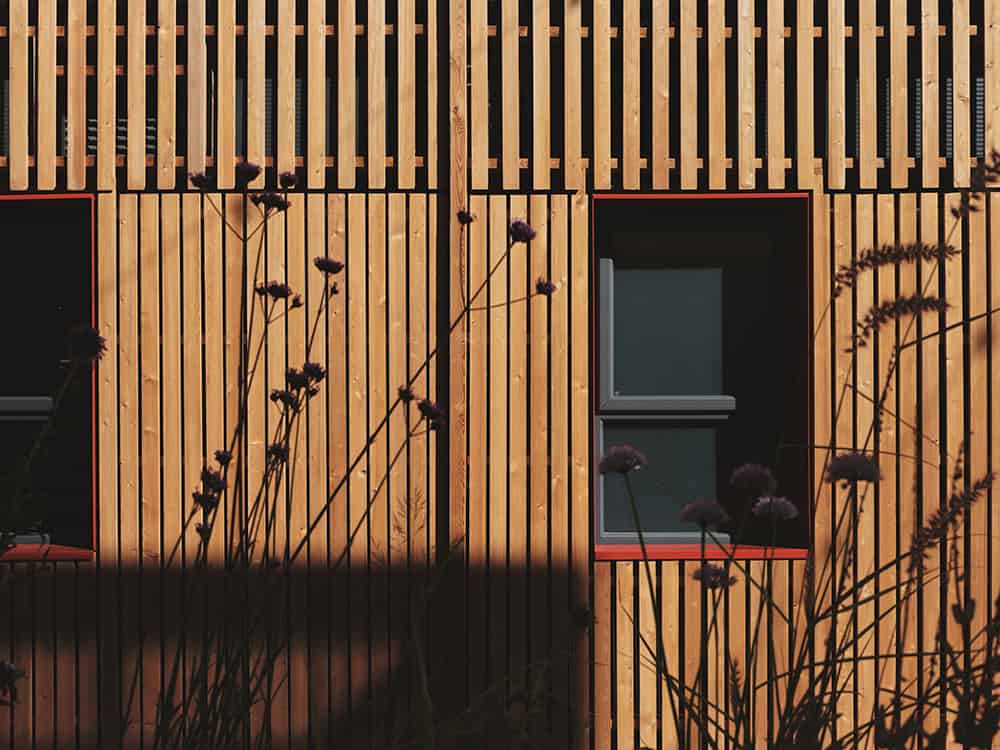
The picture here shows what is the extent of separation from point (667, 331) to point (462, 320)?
0.97 meters

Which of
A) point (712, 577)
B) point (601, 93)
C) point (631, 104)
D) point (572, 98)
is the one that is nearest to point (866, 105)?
point (631, 104)

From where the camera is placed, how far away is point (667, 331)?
4430 millimetres

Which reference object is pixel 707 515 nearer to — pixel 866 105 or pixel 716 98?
pixel 716 98

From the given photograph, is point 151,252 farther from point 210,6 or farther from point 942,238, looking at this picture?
point 942,238

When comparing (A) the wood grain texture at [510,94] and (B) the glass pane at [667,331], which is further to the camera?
(B) the glass pane at [667,331]

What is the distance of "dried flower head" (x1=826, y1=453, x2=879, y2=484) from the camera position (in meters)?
1.40

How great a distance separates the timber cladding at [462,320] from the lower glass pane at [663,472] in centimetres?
A: 29

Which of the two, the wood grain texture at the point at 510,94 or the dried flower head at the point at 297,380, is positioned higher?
the wood grain texture at the point at 510,94

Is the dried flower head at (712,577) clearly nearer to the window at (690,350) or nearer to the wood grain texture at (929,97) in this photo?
the window at (690,350)

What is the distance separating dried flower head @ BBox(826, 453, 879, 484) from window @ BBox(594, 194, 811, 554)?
2879 millimetres

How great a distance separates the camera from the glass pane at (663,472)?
4.37m

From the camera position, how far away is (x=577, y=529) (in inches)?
163

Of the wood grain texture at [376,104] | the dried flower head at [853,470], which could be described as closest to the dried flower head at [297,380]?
the dried flower head at [853,470]

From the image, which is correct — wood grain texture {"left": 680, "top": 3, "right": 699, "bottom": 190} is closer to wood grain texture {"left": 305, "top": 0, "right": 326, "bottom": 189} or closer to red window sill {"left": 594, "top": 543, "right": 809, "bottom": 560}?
wood grain texture {"left": 305, "top": 0, "right": 326, "bottom": 189}
